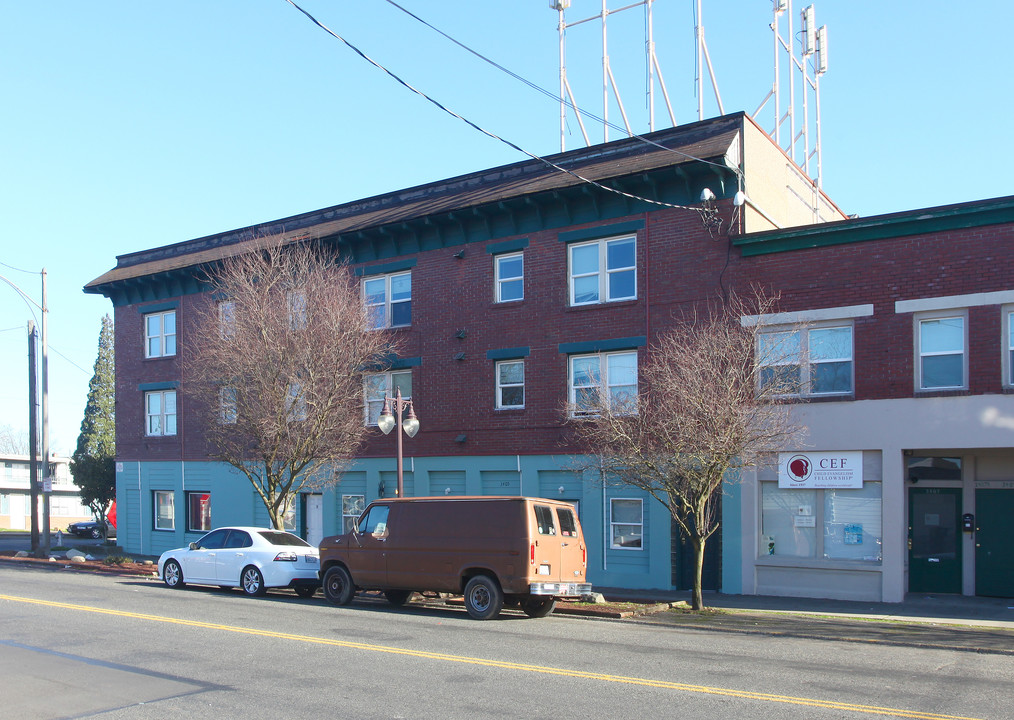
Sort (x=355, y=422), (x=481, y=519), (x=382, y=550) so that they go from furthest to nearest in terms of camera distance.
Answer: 1. (x=355, y=422)
2. (x=382, y=550)
3. (x=481, y=519)

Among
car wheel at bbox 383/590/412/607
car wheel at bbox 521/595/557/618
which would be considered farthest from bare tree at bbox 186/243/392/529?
car wheel at bbox 521/595/557/618

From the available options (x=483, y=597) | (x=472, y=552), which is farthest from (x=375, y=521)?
(x=483, y=597)

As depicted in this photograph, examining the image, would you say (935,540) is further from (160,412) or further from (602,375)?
(160,412)

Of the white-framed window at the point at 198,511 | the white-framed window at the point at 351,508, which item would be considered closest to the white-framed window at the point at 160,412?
the white-framed window at the point at 198,511

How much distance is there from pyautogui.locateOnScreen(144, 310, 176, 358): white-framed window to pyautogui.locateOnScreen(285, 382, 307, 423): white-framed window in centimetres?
1048

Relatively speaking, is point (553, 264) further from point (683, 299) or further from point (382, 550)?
point (382, 550)

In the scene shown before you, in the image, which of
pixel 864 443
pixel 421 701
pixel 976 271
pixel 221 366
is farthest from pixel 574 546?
pixel 221 366

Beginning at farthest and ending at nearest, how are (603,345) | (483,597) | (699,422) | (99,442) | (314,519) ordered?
1. (99,442)
2. (314,519)
3. (603,345)
4. (699,422)
5. (483,597)

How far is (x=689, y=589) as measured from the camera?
66.4ft

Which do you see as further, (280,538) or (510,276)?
(510,276)

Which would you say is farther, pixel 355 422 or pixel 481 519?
pixel 355 422

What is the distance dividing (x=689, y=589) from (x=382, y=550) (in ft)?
24.3

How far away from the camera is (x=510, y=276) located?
23.8 m

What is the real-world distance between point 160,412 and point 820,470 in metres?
22.6
